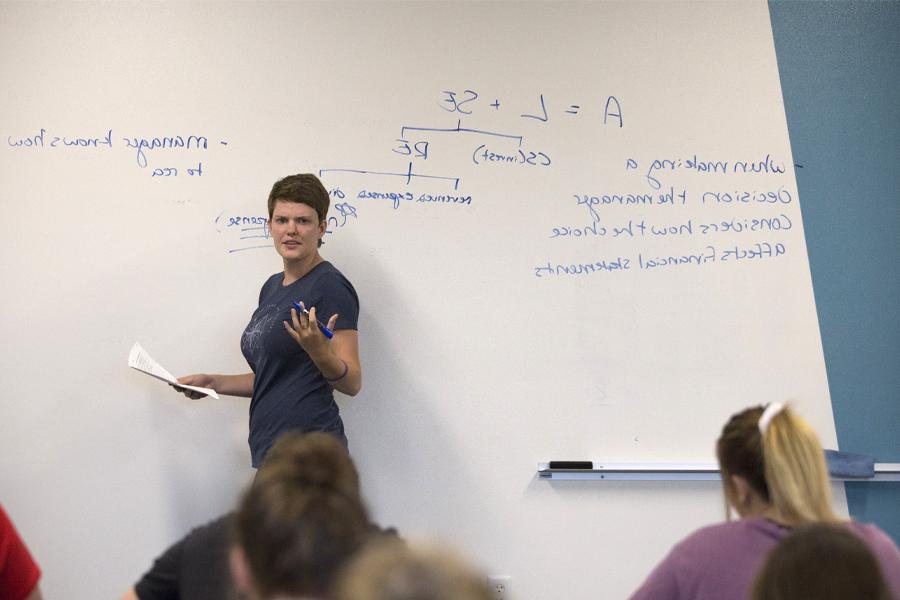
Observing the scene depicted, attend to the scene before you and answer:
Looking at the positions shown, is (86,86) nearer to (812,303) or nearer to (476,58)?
(476,58)

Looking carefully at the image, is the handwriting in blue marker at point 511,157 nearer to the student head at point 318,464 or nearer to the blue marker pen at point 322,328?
the blue marker pen at point 322,328

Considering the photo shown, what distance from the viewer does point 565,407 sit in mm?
2545

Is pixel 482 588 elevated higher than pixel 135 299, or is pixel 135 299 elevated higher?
pixel 135 299

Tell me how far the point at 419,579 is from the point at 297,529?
0.32m

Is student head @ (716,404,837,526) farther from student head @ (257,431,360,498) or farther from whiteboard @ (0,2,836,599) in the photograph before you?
whiteboard @ (0,2,836,599)

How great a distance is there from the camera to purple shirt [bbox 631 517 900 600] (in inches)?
53.9

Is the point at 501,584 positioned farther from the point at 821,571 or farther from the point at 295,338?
the point at 821,571

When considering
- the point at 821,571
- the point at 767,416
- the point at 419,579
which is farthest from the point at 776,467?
the point at 419,579

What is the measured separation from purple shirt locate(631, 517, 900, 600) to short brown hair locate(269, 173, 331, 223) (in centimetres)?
139

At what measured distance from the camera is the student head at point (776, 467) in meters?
1.42

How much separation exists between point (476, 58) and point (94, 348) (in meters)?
1.48

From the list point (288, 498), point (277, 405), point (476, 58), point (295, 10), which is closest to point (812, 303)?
point (476, 58)

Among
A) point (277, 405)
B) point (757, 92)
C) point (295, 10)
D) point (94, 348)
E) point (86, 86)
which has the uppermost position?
point (295, 10)

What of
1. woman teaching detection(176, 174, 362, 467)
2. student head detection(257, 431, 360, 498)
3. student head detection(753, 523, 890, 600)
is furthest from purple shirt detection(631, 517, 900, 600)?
→ woman teaching detection(176, 174, 362, 467)
